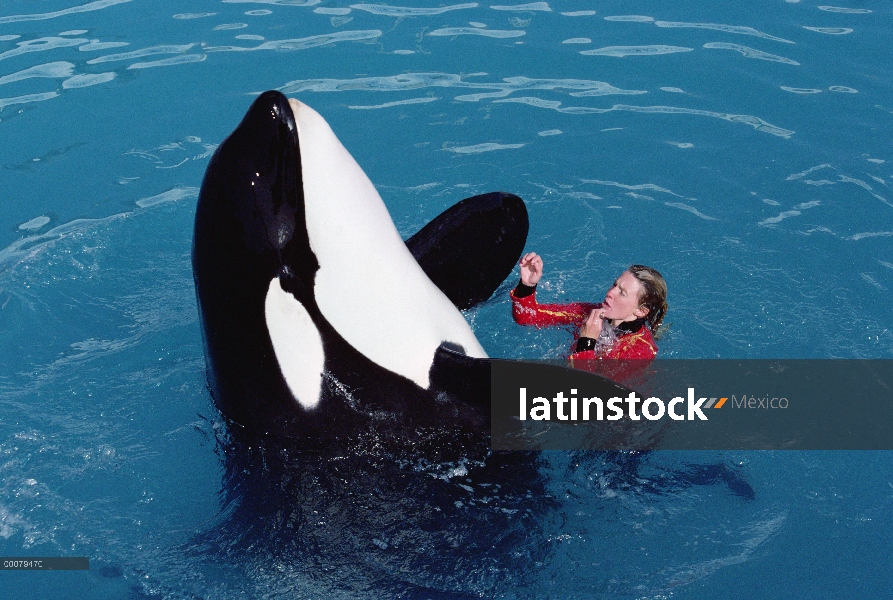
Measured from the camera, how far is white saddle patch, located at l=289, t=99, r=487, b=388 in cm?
480

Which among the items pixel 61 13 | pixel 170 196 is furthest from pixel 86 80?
pixel 170 196

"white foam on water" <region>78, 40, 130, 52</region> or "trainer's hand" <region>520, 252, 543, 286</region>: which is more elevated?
"white foam on water" <region>78, 40, 130, 52</region>

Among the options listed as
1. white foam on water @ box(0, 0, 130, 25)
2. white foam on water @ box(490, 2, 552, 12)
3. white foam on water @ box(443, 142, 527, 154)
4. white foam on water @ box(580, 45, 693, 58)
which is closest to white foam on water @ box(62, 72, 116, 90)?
white foam on water @ box(0, 0, 130, 25)

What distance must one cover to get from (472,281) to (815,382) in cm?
281

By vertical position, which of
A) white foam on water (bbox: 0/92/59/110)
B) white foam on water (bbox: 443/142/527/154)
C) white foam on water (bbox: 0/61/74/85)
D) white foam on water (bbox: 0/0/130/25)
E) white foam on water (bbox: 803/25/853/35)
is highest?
white foam on water (bbox: 0/0/130/25)

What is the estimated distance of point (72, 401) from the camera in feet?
22.6

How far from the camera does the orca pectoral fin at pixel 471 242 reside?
21.1ft

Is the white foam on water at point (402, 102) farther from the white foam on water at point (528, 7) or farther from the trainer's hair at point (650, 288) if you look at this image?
the trainer's hair at point (650, 288)

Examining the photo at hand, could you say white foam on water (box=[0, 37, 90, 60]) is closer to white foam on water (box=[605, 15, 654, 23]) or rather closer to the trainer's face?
white foam on water (box=[605, 15, 654, 23])

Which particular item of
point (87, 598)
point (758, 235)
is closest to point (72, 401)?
point (87, 598)

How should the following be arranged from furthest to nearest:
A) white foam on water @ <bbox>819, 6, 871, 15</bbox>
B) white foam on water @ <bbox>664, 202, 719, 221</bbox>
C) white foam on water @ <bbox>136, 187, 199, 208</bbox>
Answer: white foam on water @ <bbox>819, 6, 871, 15</bbox> < white foam on water @ <bbox>136, 187, 199, 208</bbox> < white foam on water @ <bbox>664, 202, 719, 221</bbox>

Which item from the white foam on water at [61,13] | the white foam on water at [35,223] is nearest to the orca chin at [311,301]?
the white foam on water at [35,223]

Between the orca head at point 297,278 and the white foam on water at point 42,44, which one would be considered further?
the white foam on water at point 42,44

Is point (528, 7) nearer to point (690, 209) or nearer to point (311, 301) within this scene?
point (690, 209)
